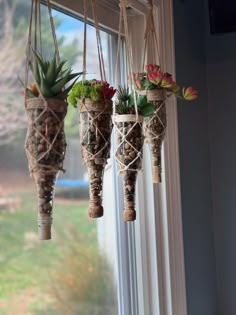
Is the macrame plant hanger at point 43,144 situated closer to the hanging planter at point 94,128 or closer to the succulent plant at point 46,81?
the succulent plant at point 46,81

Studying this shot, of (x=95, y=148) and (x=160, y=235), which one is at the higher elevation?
(x=95, y=148)

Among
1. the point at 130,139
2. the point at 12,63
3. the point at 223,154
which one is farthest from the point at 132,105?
the point at 223,154

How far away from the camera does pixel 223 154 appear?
1.92 metres

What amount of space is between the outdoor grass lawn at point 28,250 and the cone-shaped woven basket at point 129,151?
0.24 m

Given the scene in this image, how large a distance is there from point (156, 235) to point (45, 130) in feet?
2.64

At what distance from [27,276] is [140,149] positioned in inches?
16.0

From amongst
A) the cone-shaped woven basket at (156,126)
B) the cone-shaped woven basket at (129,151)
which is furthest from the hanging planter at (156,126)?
the cone-shaped woven basket at (129,151)

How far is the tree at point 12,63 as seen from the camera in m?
1.05

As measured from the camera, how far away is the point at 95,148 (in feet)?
3.07

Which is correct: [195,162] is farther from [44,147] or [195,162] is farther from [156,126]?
[44,147]

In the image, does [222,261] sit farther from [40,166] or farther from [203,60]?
[40,166]

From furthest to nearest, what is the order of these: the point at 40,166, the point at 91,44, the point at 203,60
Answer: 1. the point at 203,60
2. the point at 91,44
3. the point at 40,166

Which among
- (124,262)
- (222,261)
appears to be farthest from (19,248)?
(222,261)

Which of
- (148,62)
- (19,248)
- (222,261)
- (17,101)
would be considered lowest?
(222,261)
